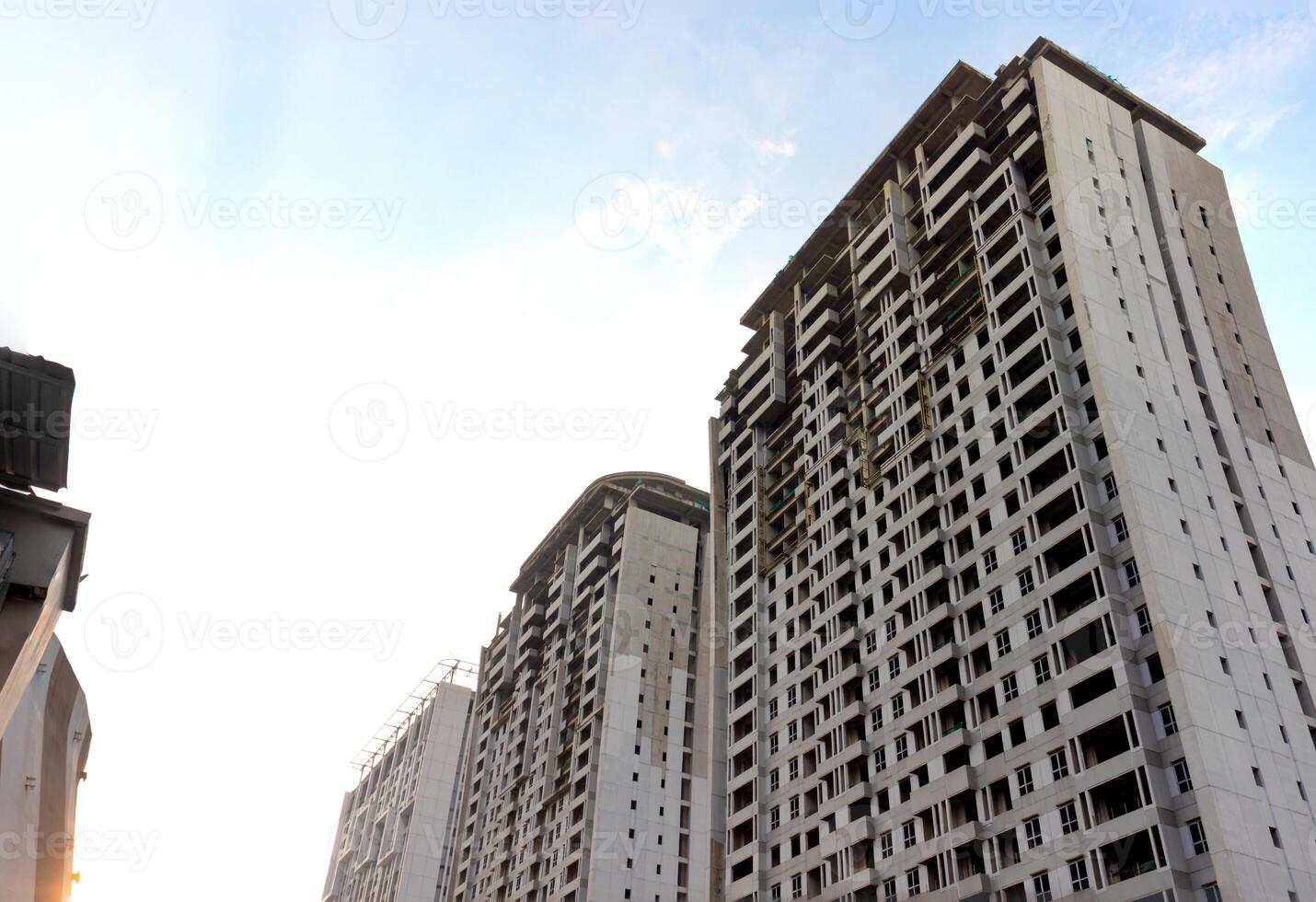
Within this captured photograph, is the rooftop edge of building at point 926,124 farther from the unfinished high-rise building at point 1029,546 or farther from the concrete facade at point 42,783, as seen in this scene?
the concrete facade at point 42,783

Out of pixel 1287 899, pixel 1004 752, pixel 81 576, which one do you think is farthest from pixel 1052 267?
pixel 81 576

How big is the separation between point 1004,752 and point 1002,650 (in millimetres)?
5116

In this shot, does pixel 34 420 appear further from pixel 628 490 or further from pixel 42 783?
pixel 628 490

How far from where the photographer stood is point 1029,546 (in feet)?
179

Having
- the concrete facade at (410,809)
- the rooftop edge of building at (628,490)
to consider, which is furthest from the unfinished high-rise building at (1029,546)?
the concrete facade at (410,809)

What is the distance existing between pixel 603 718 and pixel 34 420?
68709mm

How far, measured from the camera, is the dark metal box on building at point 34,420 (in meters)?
32.8

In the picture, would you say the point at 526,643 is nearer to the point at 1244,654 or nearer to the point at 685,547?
the point at 685,547

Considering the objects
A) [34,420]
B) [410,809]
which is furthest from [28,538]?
[410,809]

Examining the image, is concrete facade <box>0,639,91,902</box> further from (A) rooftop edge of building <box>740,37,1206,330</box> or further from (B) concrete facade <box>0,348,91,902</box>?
(A) rooftop edge of building <box>740,37,1206,330</box>

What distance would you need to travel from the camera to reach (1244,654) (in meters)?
47.8

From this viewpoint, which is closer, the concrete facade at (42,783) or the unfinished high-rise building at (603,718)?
the concrete facade at (42,783)

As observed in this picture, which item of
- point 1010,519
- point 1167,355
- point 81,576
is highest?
point 1167,355

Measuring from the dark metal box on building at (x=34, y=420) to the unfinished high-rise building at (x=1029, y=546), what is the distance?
39.9 m
